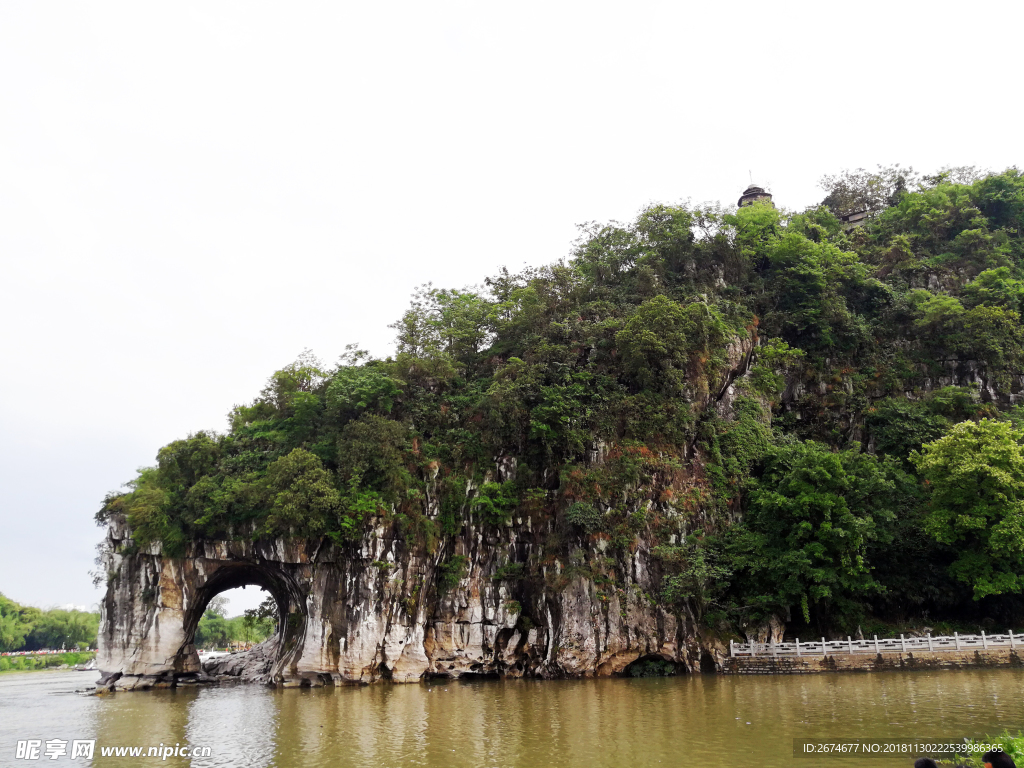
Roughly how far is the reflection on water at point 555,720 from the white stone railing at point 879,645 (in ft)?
5.00

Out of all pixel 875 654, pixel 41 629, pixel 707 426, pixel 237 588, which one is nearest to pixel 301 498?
pixel 237 588

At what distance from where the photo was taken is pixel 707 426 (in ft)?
84.4

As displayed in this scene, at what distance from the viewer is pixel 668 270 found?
31891 millimetres

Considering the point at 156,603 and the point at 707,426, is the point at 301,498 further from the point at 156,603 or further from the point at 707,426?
the point at 707,426

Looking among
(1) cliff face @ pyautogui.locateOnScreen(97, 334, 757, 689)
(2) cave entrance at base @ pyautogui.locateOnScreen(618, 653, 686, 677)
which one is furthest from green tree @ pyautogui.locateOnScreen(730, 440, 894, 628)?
(2) cave entrance at base @ pyautogui.locateOnScreen(618, 653, 686, 677)

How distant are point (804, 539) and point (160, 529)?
23.2 m

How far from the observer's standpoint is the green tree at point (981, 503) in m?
19.7

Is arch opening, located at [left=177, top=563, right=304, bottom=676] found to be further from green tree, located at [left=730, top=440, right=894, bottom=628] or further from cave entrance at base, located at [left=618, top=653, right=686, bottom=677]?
green tree, located at [left=730, top=440, right=894, bottom=628]

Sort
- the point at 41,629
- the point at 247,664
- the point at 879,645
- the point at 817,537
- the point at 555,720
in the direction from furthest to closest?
the point at 41,629 → the point at 247,664 → the point at 817,537 → the point at 879,645 → the point at 555,720

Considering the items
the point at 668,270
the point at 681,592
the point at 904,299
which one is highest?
the point at 668,270

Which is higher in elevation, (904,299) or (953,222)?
(953,222)

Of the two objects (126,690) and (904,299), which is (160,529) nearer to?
(126,690)

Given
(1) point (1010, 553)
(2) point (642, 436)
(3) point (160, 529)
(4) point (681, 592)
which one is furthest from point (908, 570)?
(3) point (160, 529)

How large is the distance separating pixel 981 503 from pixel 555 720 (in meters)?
15.4
